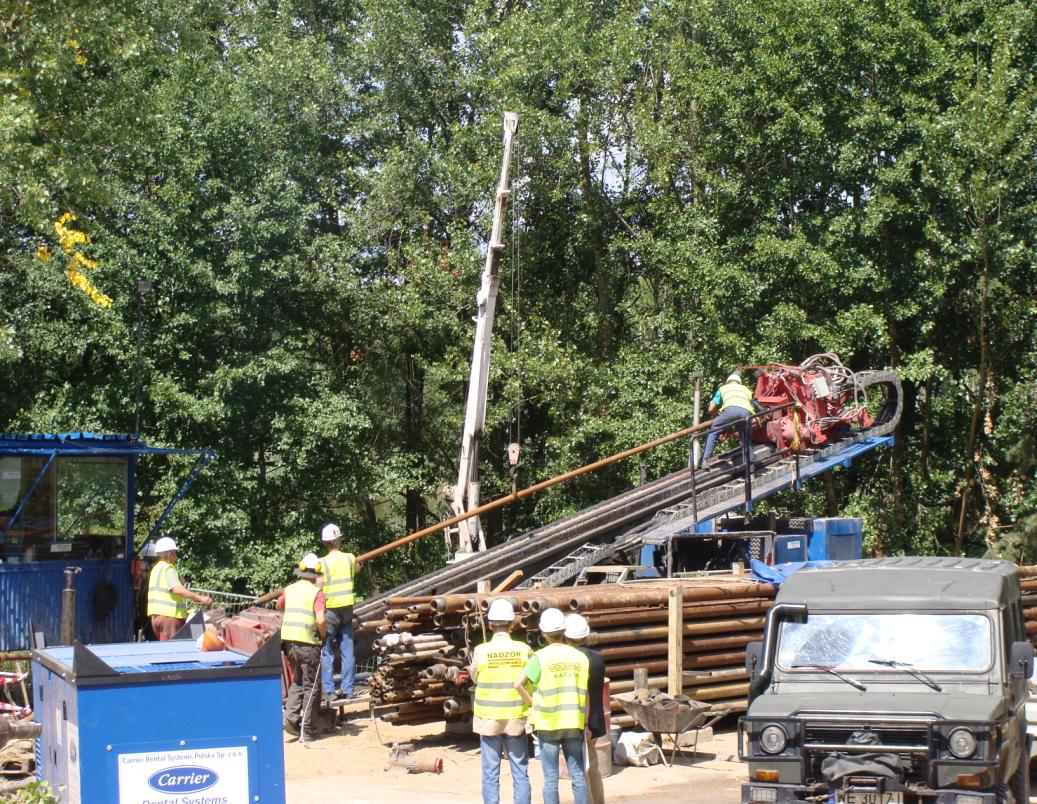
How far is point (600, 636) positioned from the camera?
1346 centimetres

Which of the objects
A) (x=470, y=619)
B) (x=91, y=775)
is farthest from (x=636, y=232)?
(x=91, y=775)

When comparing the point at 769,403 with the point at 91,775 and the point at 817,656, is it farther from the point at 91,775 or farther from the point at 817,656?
the point at 91,775

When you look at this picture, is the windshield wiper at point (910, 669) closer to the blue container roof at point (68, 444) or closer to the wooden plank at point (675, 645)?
the wooden plank at point (675, 645)

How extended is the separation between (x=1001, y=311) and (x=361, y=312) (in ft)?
44.3

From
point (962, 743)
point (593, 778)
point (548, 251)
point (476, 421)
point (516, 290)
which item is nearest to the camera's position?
point (962, 743)

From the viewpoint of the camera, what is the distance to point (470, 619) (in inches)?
513

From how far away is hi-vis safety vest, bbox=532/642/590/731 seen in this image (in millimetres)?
9141

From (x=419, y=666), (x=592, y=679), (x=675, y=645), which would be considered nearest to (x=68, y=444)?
(x=419, y=666)

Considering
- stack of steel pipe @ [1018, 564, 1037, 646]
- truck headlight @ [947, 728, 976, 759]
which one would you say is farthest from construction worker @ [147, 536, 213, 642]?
stack of steel pipe @ [1018, 564, 1037, 646]

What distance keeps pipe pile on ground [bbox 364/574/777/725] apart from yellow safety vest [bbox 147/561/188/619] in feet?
7.23

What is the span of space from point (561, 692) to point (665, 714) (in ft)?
11.8

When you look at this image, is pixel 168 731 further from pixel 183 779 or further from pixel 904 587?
pixel 904 587

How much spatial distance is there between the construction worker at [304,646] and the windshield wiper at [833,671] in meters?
6.00

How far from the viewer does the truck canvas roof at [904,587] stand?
366 inches
